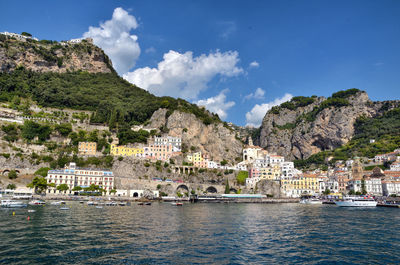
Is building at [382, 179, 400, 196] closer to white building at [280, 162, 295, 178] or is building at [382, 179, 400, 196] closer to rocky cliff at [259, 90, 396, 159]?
white building at [280, 162, 295, 178]

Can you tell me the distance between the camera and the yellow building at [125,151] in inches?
3332

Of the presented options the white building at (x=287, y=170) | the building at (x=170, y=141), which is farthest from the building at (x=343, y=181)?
the building at (x=170, y=141)

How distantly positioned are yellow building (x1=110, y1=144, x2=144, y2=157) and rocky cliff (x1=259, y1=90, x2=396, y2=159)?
245 ft

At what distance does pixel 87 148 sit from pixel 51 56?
61022mm

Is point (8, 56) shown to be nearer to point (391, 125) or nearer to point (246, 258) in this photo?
point (246, 258)

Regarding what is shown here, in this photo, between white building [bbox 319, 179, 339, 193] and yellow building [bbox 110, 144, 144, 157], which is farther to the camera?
white building [bbox 319, 179, 339, 193]

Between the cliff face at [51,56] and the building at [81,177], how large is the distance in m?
60.4


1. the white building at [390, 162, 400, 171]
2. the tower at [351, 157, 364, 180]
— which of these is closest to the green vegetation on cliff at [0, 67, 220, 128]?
the tower at [351, 157, 364, 180]

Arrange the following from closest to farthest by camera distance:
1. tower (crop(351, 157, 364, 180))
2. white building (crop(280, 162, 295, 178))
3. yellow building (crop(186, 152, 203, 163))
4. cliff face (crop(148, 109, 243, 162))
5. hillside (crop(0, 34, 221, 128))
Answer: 1. yellow building (crop(186, 152, 203, 163))
2. tower (crop(351, 157, 364, 180))
3. white building (crop(280, 162, 295, 178))
4. hillside (crop(0, 34, 221, 128))
5. cliff face (crop(148, 109, 243, 162))

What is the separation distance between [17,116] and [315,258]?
9026 centimetres

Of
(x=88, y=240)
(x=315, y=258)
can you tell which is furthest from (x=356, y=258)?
(x=88, y=240)

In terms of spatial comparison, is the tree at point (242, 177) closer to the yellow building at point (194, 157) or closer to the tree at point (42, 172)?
the yellow building at point (194, 157)

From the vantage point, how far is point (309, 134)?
439 feet

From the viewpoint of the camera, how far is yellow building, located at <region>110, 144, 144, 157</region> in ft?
278
